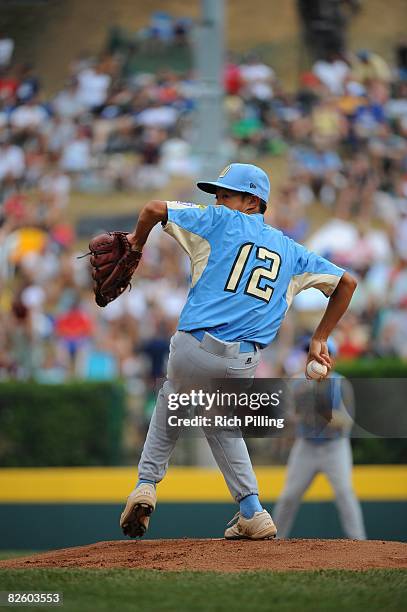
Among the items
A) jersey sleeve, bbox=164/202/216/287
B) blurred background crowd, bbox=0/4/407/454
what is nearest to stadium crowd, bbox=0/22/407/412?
blurred background crowd, bbox=0/4/407/454

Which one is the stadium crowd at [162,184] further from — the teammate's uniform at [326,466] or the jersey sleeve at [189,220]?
the jersey sleeve at [189,220]

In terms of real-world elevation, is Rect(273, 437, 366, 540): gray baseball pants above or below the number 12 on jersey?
below

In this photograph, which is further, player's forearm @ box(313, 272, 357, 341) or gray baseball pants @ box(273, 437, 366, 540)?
gray baseball pants @ box(273, 437, 366, 540)

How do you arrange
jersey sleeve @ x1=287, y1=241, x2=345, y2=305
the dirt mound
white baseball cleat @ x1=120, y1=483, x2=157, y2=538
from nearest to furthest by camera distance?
the dirt mound, white baseball cleat @ x1=120, y1=483, x2=157, y2=538, jersey sleeve @ x1=287, y1=241, x2=345, y2=305

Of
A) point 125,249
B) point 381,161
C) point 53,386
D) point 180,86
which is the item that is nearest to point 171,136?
point 180,86

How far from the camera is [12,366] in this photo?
11.2 m

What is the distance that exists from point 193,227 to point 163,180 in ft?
30.3

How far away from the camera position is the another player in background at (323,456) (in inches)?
314

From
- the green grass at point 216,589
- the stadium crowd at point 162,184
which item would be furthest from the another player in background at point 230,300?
the stadium crowd at point 162,184

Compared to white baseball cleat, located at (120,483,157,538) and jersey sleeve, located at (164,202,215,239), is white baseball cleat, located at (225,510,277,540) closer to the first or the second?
white baseball cleat, located at (120,483,157,538)

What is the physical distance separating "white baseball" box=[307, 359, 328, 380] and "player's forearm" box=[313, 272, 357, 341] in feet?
0.56

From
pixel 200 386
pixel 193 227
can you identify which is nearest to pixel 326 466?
pixel 200 386

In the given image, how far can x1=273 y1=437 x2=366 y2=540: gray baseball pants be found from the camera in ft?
26.3

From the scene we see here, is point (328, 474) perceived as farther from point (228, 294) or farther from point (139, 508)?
point (228, 294)
